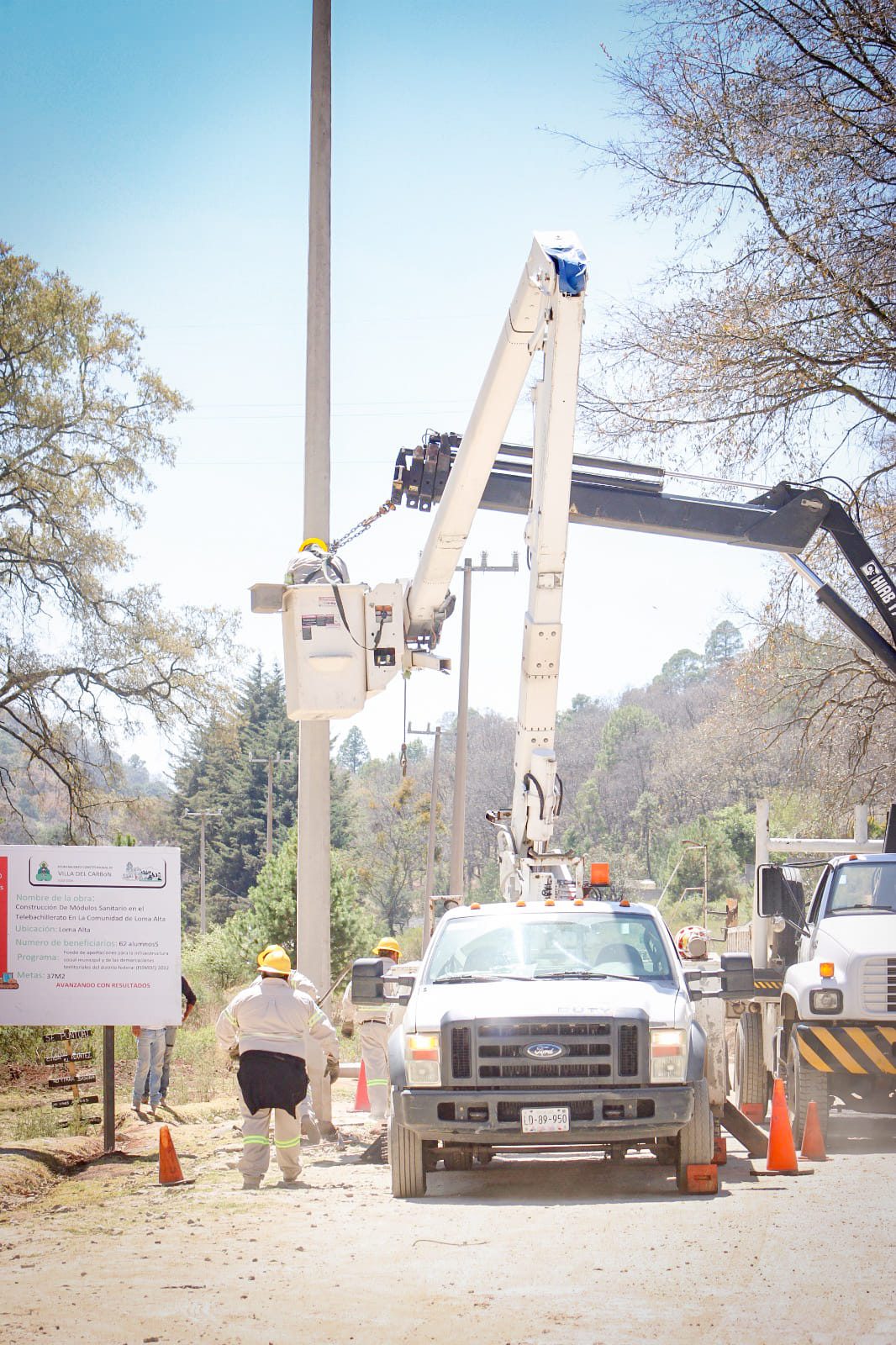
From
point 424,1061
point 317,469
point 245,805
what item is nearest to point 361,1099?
point 317,469

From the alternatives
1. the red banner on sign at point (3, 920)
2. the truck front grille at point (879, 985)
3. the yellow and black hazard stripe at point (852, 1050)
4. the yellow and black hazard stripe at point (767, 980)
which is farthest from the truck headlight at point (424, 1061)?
the yellow and black hazard stripe at point (767, 980)

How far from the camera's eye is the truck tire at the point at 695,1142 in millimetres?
9086

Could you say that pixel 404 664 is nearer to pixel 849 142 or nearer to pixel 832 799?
pixel 849 142

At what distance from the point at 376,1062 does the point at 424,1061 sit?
610cm

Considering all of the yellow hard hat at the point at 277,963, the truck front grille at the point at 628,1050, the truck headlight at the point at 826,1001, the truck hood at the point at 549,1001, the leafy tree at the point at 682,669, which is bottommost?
the truck headlight at the point at 826,1001

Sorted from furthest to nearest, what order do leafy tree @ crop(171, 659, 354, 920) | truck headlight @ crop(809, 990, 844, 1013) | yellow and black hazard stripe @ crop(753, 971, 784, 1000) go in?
leafy tree @ crop(171, 659, 354, 920)
yellow and black hazard stripe @ crop(753, 971, 784, 1000)
truck headlight @ crop(809, 990, 844, 1013)

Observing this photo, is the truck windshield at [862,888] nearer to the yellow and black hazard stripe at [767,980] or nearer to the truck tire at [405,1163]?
the yellow and black hazard stripe at [767,980]

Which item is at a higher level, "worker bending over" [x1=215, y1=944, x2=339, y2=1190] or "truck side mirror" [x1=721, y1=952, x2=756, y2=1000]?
"truck side mirror" [x1=721, y1=952, x2=756, y2=1000]

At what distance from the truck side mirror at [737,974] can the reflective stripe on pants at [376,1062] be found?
545 cm

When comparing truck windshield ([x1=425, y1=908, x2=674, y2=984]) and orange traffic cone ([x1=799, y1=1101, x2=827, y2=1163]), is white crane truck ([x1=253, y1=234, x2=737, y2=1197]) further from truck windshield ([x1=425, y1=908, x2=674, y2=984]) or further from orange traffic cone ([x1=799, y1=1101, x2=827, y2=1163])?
orange traffic cone ([x1=799, y1=1101, x2=827, y2=1163])

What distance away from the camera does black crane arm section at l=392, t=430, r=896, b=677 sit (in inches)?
575

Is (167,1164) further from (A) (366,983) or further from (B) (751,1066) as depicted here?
(B) (751,1066)

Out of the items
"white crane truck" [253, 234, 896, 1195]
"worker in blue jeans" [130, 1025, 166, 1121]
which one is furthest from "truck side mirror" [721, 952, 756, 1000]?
"worker in blue jeans" [130, 1025, 166, 1121]

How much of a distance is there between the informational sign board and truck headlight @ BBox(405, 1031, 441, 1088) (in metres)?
3.88
